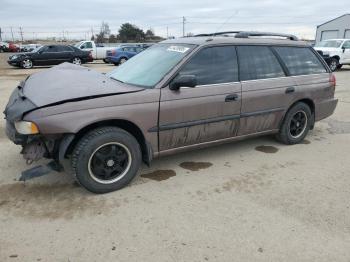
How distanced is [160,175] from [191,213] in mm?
990

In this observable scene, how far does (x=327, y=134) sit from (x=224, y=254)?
419 centimetres

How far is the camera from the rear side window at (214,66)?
167 inches

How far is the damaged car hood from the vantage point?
3521mm

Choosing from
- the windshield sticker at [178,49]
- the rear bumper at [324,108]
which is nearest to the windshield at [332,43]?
the rear bumper at [324,108]

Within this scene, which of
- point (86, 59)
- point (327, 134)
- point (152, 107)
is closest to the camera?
point (152, 107)

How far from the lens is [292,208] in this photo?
3.51 metres

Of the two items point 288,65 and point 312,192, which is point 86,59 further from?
point 312,192

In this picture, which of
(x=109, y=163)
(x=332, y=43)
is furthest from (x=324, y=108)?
(x=332, y=43)

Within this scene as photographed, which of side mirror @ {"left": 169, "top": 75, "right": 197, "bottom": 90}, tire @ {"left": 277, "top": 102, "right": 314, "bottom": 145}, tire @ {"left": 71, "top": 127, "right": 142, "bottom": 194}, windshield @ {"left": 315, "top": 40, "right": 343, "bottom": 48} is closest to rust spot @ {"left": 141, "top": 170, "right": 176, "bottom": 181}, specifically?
tire @ {"left": 71, "top": 127, "right": 142, "bottom": 194}

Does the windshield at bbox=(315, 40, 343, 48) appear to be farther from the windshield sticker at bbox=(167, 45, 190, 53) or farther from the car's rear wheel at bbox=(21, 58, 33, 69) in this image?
the windshield sticker at bbox=(167, 45, 190, 53)

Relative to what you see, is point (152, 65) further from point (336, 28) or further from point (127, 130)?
point (336, 28)

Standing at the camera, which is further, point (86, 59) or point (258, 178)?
point (86, 59)

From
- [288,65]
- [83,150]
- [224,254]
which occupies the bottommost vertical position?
[224,254]

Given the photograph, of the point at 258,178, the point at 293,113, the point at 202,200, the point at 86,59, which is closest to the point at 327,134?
the point at 293,113
